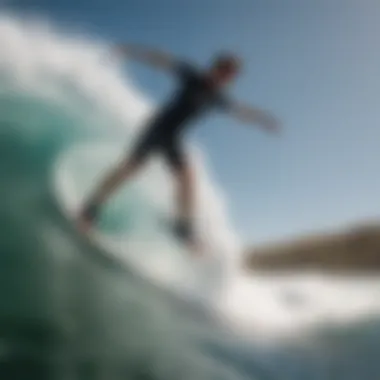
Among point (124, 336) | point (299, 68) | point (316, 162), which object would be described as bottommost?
point (124, 336)

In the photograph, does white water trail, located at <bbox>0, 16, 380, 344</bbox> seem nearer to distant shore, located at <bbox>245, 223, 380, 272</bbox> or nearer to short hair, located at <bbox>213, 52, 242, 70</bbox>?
distant shore, located at <bbox>245, 223, 380, 272</bbox>

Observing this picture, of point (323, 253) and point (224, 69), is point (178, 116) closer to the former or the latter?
point (224, 69)

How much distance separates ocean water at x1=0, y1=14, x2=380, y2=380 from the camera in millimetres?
1358

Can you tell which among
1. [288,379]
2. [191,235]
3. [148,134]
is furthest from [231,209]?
[288,379]

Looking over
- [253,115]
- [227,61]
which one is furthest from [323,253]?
[227,61]

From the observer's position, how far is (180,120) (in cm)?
143

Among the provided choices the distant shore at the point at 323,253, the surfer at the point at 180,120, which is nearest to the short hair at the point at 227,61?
the surfer at the point at 180,120

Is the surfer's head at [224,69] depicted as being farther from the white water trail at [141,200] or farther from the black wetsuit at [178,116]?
the white water trail at [141,200]

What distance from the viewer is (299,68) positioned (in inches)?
57.6

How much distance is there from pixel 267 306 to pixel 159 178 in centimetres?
28

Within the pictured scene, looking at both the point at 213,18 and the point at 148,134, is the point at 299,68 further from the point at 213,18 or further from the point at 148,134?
the point at 148,134

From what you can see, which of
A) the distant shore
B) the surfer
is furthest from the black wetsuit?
the distant shore

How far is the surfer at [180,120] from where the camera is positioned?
4.63 ft

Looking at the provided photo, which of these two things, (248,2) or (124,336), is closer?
(124,336)
